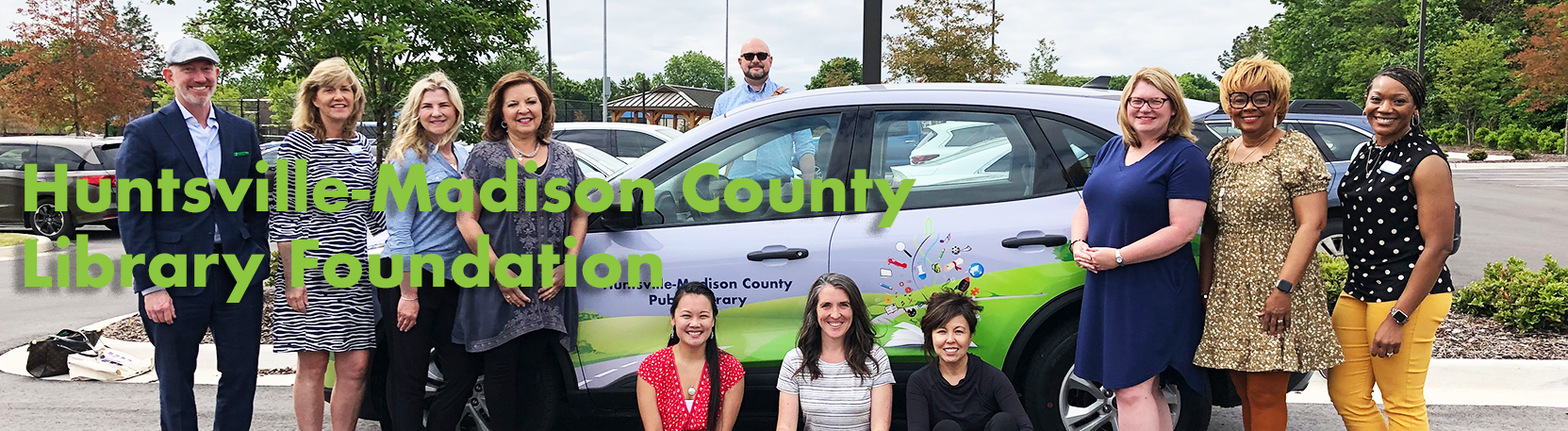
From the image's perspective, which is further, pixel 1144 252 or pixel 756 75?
pixel 756 75

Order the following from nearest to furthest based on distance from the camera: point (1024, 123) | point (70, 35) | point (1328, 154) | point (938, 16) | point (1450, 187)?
point (1450, 187)
point (1024, 123)
point (1328, 154)
point (938, 16)
point (70, 35)

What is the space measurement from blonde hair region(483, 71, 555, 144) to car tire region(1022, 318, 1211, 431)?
6.70 ft

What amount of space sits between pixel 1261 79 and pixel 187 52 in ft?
12.0

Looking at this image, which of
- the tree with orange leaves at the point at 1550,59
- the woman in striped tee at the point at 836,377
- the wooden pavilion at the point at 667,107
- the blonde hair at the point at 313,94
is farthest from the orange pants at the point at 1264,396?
the wooden pavilion at the point at 667,107

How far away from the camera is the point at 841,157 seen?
3.92 meters

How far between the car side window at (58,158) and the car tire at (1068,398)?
1393cm

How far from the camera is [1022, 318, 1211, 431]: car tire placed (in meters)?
3.79

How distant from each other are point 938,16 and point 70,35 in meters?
25.3

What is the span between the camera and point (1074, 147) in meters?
3.79

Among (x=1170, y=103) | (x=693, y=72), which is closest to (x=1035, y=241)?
(x=1170, y=103)

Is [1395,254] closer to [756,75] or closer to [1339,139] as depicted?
[756,75]

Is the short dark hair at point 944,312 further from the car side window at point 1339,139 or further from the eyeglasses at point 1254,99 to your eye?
the car side window at point 1339,139

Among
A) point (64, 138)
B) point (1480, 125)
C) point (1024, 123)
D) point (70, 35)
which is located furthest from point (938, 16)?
point (1480, 125)

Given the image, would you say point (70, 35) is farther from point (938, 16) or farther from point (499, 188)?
point (499, 188)
